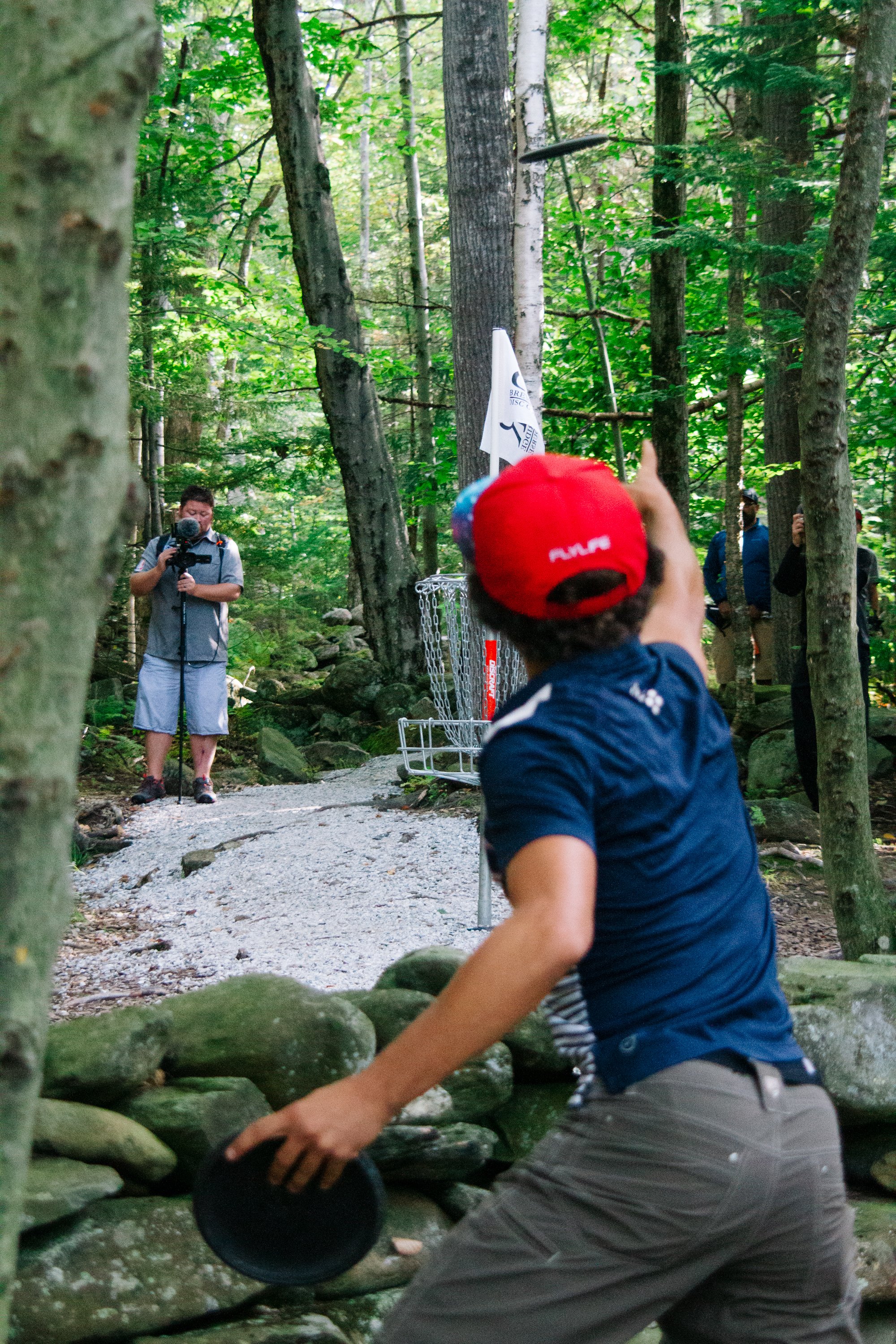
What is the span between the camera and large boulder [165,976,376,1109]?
3.14 meters

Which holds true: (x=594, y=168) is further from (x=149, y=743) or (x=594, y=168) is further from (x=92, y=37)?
(x=92, y=37)

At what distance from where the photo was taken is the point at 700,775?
1.61 m

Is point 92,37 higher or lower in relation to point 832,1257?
higher

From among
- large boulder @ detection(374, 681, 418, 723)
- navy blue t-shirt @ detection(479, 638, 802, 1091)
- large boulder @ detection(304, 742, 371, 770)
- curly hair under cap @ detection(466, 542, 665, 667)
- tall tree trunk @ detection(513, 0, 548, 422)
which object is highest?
tall tree trunk @ detection(513, 0, 548, 422)

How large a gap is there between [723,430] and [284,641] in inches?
273

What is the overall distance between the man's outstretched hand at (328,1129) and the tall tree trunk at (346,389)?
391 inches

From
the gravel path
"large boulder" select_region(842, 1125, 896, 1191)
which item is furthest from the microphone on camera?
"large boulder" select_region(842, 1125, 896, 1191)

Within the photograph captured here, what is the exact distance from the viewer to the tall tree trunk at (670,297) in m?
9.86

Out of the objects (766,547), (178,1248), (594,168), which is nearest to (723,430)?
(766,547)

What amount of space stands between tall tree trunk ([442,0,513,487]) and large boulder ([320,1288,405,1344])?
5206 mm

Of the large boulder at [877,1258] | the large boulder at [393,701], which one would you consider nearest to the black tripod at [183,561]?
the large boulder at [393,701]

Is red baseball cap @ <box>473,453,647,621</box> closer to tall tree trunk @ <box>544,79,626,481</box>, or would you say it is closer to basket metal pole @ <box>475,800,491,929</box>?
basket metal pole @ <box>475,800,491,929</box>

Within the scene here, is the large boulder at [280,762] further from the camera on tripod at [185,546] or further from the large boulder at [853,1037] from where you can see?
the large boulder at [853,1037]

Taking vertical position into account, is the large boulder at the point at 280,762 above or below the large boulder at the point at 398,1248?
below
